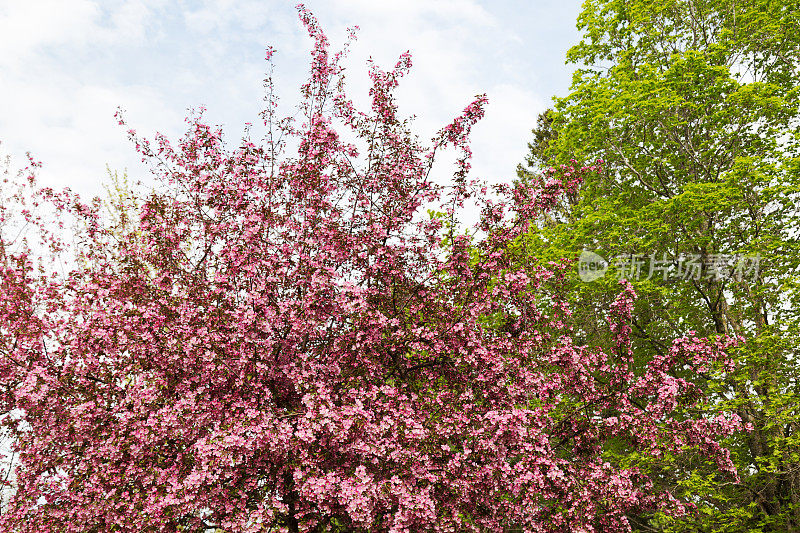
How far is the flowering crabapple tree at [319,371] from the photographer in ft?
25.0

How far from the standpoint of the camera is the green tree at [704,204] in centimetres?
1407

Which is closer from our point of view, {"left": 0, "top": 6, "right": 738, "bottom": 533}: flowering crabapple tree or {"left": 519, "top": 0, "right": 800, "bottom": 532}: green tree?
{"left": 0, "top": 6, "right": 738, "bottom": 533}: flowering crabapple tree

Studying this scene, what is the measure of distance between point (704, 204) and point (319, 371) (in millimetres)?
11303

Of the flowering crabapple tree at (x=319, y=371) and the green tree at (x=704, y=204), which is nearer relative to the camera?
the flowering crabapple tree at (x=319, y=371)

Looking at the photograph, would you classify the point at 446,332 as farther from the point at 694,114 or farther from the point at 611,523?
the point at 694,114

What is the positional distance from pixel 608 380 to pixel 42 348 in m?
10.0

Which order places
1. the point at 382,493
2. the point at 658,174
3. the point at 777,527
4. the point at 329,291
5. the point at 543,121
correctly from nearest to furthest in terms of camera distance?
the point at 382,493, the point at 329,291, the point at 777,527, the point at 658,174, the point at 543,121

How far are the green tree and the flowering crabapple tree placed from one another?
5.50 metres

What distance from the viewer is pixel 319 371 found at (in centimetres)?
870

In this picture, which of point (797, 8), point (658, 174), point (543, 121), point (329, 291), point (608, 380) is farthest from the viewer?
point (543, 121)

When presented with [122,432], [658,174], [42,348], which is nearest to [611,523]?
[122,432]

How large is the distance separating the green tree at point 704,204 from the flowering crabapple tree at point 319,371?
550 cm

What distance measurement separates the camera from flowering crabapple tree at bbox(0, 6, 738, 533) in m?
7.63

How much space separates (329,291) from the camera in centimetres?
862
